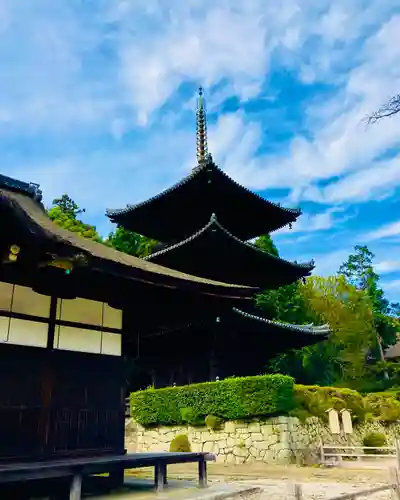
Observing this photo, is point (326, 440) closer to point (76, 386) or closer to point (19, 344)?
point (76, 386)

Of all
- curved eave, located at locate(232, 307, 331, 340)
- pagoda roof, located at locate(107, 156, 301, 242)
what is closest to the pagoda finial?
pagoda roof, located at locate(107, 156, 301, 242)

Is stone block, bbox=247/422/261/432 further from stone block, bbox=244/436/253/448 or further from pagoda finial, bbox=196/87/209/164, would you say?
pagoda finial, bbox=196/87/209/164

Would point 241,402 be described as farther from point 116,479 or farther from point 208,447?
point 116,479

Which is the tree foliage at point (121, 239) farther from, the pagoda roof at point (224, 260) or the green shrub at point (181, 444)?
the green shrub at point (181, 444)

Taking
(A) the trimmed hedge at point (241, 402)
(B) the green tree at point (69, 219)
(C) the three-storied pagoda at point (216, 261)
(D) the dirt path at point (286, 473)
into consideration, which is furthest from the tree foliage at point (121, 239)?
(D) the dirt path at point (286, 473)

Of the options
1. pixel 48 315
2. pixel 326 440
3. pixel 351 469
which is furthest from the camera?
pixel 326 440

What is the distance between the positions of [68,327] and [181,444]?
10841 mm

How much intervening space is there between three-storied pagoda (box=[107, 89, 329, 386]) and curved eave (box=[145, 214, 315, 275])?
1.6 inches

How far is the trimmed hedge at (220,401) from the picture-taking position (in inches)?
613

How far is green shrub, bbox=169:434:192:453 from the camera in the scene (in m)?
16.6

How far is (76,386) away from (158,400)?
1195cm

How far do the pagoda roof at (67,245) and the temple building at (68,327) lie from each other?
0.05 ft

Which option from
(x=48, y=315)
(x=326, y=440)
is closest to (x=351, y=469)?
(x=326, y=440)

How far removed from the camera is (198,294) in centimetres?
800
